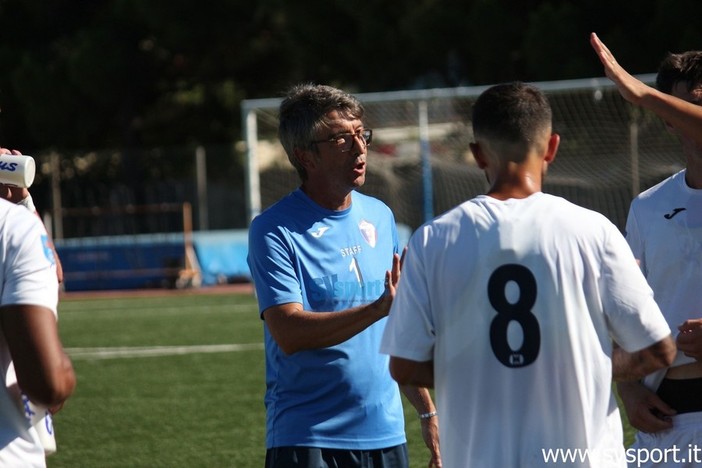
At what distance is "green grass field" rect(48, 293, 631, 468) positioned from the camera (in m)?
7.95

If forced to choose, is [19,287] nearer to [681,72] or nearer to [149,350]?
[681,72]

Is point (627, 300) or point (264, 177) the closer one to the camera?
point (627, 300)

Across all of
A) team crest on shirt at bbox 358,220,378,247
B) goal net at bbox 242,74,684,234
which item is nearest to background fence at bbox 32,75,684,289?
goal net at bbox 242,74,684,234

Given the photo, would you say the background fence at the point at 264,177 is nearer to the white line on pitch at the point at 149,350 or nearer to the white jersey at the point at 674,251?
the white line on pitch at the point at 149,350

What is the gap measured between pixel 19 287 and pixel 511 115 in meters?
1.34

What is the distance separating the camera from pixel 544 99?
3.06 m

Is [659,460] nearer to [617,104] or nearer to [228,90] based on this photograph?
[617,104]

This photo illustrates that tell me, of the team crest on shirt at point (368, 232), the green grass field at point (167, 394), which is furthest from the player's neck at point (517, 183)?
the green grass field at point (167, 394)

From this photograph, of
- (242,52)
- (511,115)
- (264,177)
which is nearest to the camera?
(511,115)

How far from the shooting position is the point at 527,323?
2902 millimetres

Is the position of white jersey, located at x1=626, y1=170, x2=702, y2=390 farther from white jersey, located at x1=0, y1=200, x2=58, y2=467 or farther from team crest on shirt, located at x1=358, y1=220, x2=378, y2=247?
white jersey, located at x1=0, y1=200, x2=58, y2=467

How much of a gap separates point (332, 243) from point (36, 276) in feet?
4.59

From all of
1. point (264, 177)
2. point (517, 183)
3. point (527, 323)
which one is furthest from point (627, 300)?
point (264, 177)

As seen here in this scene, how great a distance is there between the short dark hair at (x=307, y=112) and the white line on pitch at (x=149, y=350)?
9.37 metres
